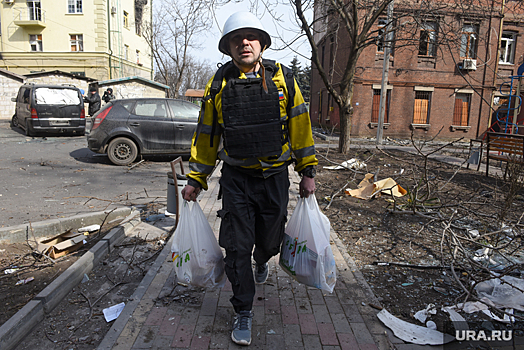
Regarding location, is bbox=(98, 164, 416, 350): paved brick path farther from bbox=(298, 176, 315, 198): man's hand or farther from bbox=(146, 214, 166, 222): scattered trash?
bbox=(146, 214, 166, 222): scattered trash

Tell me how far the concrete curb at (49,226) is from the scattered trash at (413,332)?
380 cm

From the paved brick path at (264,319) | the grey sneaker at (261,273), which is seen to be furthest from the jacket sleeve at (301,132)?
the paved brick path at (264,319)

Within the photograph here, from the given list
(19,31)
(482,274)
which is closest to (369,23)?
(482,274)

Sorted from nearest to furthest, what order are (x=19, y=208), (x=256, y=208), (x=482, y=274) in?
(x=256, y=208) → (x=482, y=274) → (x=19, y=208)

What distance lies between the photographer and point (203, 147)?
8.52ft

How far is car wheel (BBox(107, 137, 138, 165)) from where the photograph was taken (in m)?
8.94

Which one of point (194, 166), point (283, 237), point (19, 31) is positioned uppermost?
point (19, 31)

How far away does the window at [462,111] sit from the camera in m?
21.9

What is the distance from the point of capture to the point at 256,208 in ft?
8.29

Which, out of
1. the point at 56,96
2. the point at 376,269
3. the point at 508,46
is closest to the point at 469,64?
the point at 508,46

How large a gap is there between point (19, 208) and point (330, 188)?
17.3ft

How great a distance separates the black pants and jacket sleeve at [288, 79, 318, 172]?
0.73 feet

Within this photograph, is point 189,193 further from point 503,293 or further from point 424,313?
point 503,293

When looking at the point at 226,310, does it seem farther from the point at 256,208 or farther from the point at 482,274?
the point at 482,274
